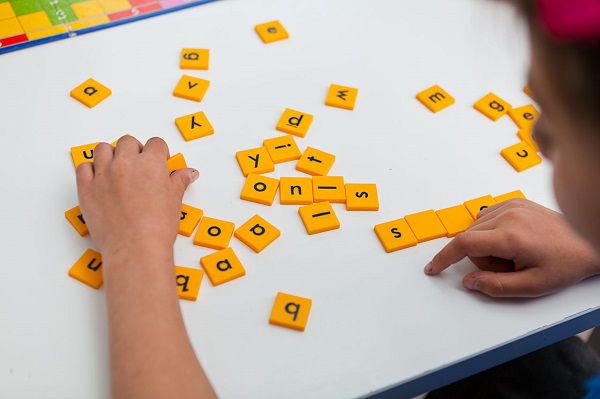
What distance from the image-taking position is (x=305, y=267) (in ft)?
3.07

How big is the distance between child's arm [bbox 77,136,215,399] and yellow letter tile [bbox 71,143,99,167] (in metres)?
0.05

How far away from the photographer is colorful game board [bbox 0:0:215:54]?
1.23 meters

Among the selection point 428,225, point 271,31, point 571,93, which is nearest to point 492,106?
point 428,225

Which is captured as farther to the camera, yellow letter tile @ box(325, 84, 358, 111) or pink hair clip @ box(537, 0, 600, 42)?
yellow letter tile @ box(325, 84, 358, 111)

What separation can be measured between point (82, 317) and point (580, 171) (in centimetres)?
60

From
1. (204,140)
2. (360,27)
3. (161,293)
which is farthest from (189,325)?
(360,27)

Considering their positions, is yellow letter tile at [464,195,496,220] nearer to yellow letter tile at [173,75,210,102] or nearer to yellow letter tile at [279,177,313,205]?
yellow letter tile at [279,177,313,205]

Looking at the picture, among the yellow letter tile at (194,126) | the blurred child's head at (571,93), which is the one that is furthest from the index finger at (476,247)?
the yellow letter tile at (194,126)

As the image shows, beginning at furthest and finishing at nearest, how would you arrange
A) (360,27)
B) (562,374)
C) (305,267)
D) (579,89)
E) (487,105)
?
(360,27) < (487,105) < (562,374) < (305,267) < (579,89)

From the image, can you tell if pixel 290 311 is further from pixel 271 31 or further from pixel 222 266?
pixel 271 31

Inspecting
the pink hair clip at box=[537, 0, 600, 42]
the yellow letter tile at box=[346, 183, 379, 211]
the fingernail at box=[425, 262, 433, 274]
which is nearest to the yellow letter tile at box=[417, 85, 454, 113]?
the yellow letter tile at box=[346, 183, 379, 211]

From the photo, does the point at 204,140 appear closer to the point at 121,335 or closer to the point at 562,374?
the point at 121,335

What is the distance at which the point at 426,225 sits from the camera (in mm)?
1004

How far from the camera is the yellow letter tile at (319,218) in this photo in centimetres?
98
